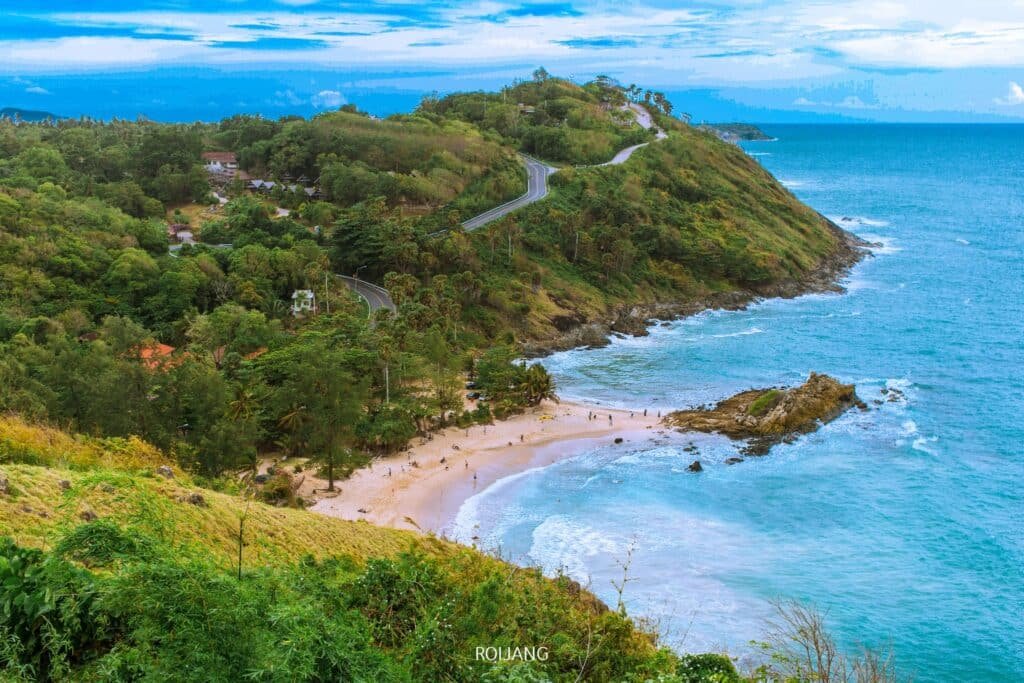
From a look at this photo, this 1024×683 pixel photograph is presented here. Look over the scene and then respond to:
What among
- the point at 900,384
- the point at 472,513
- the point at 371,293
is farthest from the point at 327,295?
the point at 900,384

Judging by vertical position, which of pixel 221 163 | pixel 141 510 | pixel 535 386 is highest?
pixel 141 510

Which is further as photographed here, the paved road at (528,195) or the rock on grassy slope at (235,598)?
the paved road at (528,195)

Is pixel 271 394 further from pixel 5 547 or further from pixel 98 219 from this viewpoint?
pixel 98 219

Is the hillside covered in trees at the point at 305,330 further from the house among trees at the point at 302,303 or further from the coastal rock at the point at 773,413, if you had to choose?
the coastal rock at the point at 773,413

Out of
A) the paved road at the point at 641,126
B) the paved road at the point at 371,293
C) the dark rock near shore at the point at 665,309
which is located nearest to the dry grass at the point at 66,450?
the paved road at the point at 371,293

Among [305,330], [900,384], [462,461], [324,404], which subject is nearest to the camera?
[324,404]

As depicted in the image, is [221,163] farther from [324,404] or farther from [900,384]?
[900,384]

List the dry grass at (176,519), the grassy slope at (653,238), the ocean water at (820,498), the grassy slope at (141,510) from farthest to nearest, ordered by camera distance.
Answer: the grassy slope at (653,238)
the ocean water at (820,498)
the grassy slope at (141,510)
the dry grass at (176,519)
